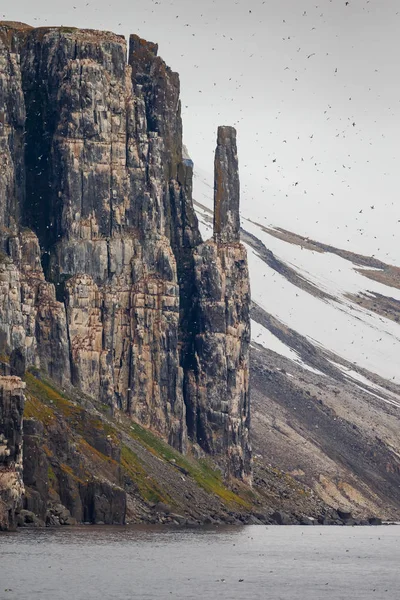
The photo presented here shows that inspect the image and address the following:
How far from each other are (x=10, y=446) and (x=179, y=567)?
20.0 meters

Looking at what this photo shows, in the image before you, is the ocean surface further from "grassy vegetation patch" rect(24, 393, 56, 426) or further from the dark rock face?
"grassy vegetation patch" rect(24, 393, 56, 426)

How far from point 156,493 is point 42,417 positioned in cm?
1958

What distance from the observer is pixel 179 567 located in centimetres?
14238

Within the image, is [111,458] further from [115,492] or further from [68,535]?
[68,535]

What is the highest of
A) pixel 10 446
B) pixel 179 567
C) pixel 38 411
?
pixel 10 446

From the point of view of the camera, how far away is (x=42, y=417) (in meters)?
185

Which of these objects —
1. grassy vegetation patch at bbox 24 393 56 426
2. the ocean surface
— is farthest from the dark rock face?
grassy vegetation patch at bbox 24 393 56 426

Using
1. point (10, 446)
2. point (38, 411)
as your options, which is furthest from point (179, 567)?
point (38, 411)

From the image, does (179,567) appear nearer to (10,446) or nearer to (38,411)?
(10,446)

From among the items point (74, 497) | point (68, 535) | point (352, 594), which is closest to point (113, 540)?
point (68, 535)

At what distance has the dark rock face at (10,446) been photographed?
6078 inches

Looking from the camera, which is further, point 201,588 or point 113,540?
point 113,540

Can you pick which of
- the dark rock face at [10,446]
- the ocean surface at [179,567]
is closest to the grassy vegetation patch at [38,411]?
the ocean surface at [179,567]

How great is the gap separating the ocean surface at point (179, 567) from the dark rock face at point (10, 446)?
2.46m
